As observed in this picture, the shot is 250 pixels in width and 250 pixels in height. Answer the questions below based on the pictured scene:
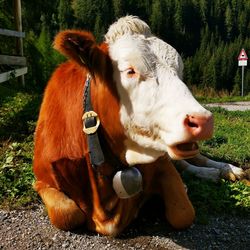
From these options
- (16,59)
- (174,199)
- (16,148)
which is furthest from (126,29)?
(16,59)

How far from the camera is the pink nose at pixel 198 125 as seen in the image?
2.41m

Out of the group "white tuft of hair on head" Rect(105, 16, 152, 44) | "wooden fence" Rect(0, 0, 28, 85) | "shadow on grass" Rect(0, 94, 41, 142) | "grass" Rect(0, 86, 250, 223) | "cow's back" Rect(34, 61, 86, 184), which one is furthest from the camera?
"wooden fence" Rect(0, 0, 28, 85)

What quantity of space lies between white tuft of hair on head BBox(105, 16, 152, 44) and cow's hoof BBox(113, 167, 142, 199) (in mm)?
846

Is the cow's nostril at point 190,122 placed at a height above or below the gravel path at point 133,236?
above

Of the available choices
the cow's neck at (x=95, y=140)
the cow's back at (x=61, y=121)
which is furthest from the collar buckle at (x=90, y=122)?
the cow's back at (x=61, y=121)

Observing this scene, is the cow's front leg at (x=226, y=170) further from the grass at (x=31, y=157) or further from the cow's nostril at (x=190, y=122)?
the cow's nostril at (x=190, y=122)

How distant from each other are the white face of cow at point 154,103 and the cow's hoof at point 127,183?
11 centimetres

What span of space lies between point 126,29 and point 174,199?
4.27 feet

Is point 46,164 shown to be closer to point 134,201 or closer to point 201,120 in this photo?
point 134,201

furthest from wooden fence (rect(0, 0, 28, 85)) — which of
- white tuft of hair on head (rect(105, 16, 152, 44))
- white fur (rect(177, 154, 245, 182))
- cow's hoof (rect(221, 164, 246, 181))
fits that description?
white tuft of hair on head (rect(105, 16, 152, 44))

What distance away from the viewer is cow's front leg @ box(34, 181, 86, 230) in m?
3.21

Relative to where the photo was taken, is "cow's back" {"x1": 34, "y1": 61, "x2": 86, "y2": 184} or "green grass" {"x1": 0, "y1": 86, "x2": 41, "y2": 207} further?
"green grass" {"x1": 0, "y1": 86, "x2": 41, "y2": 207}

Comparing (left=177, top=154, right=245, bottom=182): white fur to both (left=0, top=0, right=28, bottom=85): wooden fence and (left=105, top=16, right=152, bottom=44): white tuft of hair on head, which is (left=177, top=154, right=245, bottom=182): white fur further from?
(left=0, top=0, right=28, bottom=85): wooden fence

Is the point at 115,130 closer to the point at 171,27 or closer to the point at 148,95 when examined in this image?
the point at 148,95
